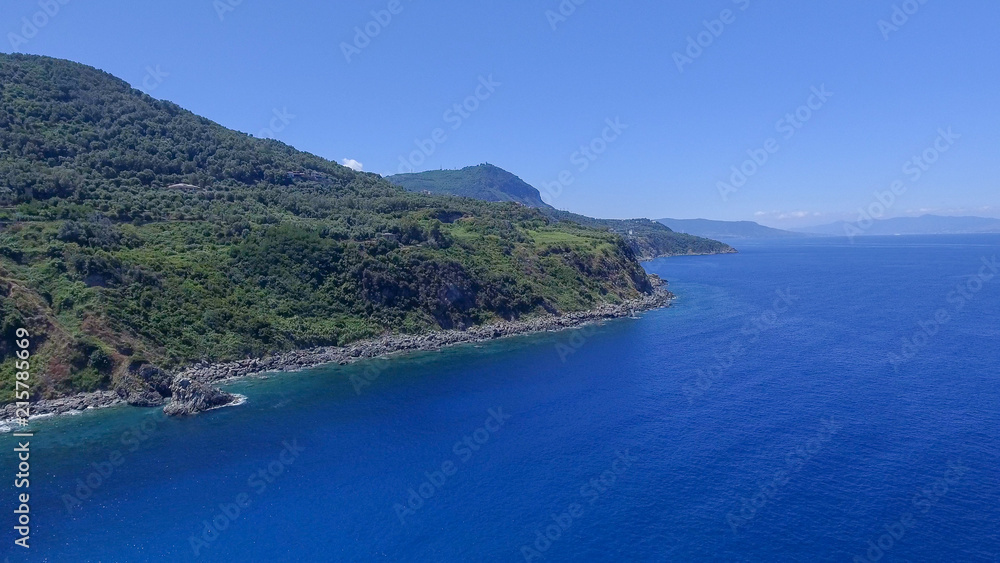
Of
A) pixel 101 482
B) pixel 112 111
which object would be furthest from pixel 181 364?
pixel 112 111

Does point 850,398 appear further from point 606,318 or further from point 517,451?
point 606,318
